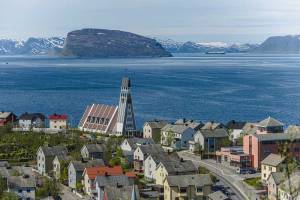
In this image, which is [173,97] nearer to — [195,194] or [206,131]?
[206,131]

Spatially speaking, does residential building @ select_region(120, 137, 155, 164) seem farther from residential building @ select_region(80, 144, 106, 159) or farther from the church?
the church

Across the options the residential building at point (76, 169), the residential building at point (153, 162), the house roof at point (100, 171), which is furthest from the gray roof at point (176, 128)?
the house roof at point (100, 171)

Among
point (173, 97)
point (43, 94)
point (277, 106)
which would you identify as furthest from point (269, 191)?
point (43, 94)

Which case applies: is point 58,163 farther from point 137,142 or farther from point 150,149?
point 137,142

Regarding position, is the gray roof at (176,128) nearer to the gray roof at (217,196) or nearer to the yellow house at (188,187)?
the yellow house at (188,187)

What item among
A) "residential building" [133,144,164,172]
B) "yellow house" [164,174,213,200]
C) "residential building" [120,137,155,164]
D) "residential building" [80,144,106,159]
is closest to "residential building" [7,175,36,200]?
"yellow house" [164,174,213,200]

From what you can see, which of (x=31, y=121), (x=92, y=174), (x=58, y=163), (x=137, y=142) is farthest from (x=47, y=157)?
(x=31, y=121)
